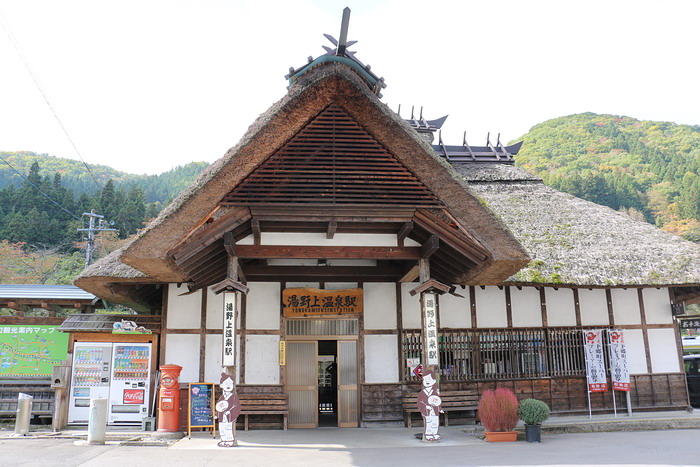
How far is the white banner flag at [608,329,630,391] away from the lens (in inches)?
425

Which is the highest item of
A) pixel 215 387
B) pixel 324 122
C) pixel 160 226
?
pixel 324 122

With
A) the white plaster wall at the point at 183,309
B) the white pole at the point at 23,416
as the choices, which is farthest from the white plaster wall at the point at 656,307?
the white pole at the point at 23,416

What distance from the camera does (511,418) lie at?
28.2 feet

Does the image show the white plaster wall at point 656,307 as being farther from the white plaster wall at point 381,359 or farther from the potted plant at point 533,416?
the white plaster wall at point 381,359

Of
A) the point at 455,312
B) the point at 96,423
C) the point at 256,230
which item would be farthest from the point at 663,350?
the point at 96,423

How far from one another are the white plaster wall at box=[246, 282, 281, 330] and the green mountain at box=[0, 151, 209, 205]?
3456 centimetres

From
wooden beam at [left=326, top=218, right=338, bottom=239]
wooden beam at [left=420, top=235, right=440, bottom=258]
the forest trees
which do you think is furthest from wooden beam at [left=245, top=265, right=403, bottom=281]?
the forest trees

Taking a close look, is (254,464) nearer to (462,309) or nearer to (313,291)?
(313,291)

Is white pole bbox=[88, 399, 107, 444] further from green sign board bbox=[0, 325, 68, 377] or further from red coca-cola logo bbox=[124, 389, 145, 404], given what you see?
green sign board bbox=[0, 325, 68, 377]

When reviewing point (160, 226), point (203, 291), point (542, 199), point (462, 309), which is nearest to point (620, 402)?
point (462, 309)

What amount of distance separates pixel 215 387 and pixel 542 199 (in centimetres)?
939

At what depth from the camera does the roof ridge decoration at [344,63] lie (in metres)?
7.70

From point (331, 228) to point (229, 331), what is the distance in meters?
2.30

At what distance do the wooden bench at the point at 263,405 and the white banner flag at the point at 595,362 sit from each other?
21.2 feet
